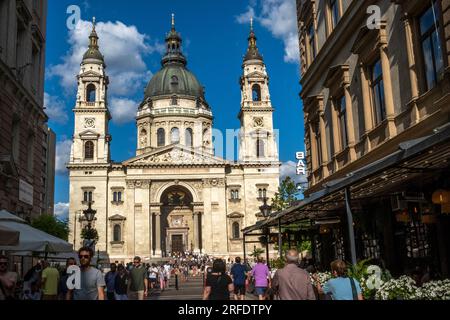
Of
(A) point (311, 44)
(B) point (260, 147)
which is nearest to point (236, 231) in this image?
(B) point (260, 147)

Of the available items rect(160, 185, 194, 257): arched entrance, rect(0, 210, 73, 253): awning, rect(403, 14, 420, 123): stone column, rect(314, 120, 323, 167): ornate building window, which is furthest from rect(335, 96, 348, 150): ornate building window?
rect(160, 185, 194, 257): arched entrance

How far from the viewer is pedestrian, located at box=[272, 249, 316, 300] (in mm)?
7035

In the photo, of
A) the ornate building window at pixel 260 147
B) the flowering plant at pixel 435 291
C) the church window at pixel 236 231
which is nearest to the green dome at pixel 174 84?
the ornate building window at pixel 260 147

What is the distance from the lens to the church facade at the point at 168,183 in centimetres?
6719

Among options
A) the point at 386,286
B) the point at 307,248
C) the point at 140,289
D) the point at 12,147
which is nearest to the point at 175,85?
the point at 307,248

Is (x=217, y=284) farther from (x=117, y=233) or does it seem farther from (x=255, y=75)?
(x=255, y=75)

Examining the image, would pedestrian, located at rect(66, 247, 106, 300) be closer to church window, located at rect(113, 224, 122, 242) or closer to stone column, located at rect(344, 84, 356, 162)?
stone column, located at rect(344, 84, 356, 162)

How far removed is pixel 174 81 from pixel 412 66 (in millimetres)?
73884

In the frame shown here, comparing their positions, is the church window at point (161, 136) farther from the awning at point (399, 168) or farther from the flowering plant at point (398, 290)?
the flowering plant at point (398, 290)

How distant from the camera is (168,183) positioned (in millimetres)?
68875

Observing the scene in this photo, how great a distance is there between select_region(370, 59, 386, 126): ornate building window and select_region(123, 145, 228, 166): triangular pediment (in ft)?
178

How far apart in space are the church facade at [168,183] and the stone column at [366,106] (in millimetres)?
49282

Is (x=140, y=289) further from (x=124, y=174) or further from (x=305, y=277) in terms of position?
(x=124, y=174)
